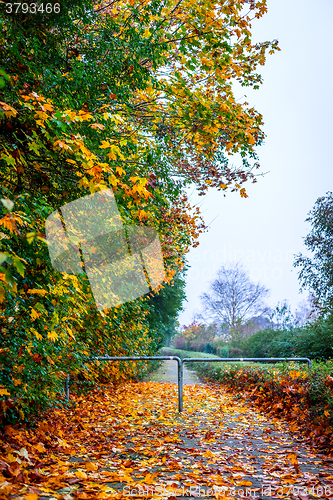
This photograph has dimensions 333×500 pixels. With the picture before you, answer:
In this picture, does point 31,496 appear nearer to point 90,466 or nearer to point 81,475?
point 81,475

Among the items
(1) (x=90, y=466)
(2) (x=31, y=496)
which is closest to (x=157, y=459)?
(1) (x=90, y=466)

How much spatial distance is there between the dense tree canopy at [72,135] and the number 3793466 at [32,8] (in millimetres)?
24

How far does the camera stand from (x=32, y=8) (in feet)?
12.5

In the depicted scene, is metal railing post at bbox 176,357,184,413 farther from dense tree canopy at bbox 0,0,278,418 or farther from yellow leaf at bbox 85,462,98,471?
yellow leaf at bbox 85,462,98,471

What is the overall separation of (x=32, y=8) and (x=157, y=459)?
478cm

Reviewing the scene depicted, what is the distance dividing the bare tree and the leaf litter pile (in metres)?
28.5

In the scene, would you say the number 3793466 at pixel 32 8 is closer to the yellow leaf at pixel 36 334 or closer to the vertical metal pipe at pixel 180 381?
the yellow leaf at pixel 36 334

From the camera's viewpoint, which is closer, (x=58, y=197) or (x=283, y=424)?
(x=58, y=197)

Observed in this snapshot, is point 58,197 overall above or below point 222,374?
above

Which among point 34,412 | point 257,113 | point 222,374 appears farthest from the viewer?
point 222,374

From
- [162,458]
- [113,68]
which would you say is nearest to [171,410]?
[162,458]

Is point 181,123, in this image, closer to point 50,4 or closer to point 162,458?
point 50,4

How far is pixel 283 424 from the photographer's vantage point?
5180mm

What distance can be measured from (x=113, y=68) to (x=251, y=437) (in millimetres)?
5221
